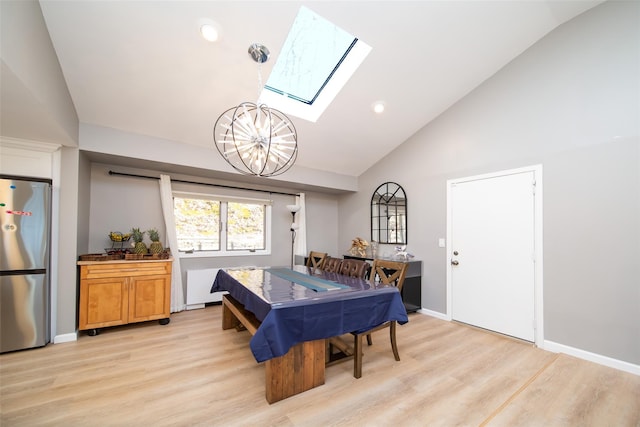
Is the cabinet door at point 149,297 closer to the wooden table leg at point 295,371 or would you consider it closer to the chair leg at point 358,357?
the wooden table leg at point 295,371

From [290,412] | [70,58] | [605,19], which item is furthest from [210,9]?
[605,19]

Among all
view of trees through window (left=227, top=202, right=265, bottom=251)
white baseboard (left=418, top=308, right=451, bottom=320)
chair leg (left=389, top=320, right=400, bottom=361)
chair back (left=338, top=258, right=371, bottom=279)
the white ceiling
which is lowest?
white baseboard (left=418, top=308, right=451, bottom=320)

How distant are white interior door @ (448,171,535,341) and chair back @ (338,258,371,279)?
152 cm

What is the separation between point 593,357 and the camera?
2.49 metres

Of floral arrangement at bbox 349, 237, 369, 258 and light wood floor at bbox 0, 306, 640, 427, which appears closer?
light wood floor at bbox 0, 306, 640, 427

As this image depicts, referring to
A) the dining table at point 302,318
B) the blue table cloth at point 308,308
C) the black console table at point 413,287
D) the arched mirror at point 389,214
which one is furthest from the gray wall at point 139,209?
the black console table at point 413,287

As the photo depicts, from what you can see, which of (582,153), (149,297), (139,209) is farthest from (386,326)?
(139,209)

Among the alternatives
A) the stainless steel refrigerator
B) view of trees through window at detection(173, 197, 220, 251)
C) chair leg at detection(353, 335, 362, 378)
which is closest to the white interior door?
chair leg at detection(353, 335, 362, 378)

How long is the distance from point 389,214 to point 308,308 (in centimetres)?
311

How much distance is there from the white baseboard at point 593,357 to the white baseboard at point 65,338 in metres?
5.13

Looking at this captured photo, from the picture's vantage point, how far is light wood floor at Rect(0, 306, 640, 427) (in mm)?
1729

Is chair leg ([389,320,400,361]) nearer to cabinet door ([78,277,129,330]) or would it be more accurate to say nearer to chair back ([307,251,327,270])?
chair back ([307,251,327,270])

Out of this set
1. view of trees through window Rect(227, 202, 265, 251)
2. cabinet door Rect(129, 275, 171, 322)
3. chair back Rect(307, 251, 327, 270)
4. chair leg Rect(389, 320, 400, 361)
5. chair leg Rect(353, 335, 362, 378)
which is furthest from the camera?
view of trees through window Rect(227, 202, 265, 251)

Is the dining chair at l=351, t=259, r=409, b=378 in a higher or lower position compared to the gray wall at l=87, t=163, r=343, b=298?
lower
